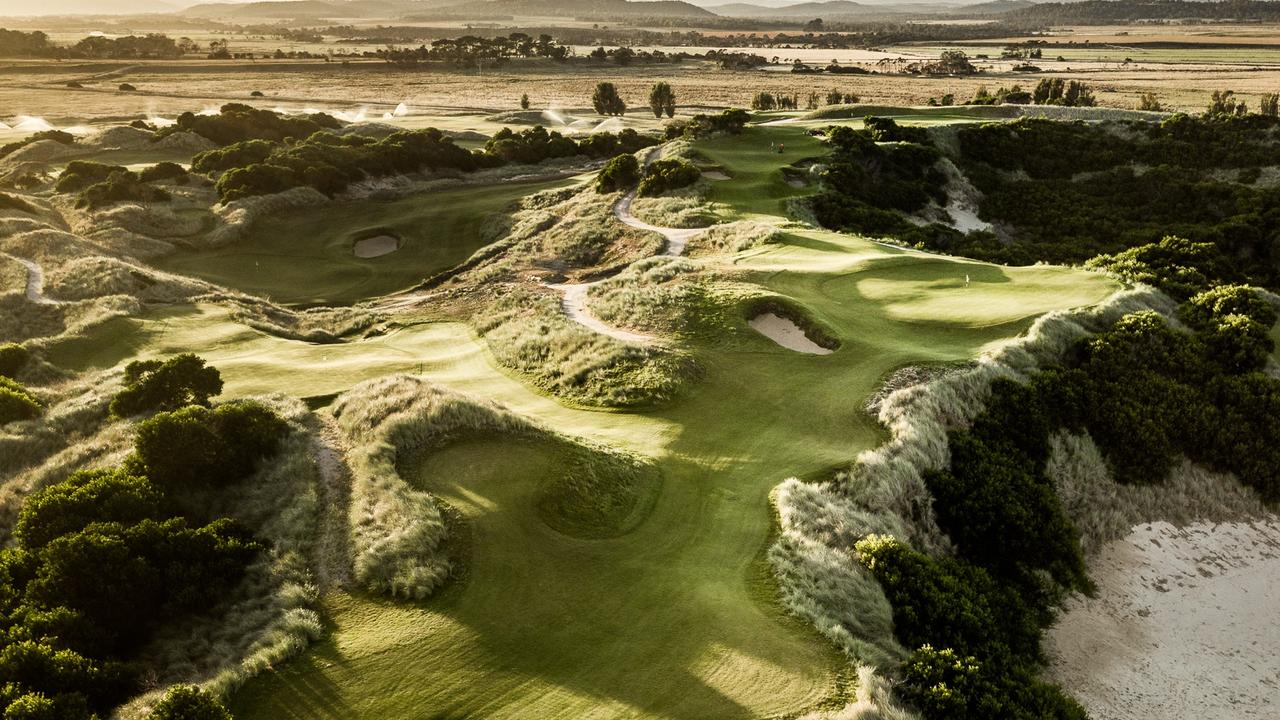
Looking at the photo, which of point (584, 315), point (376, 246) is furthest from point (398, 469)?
point (376, 246)

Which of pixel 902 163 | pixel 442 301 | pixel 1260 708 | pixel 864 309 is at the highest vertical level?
pixel 902 163

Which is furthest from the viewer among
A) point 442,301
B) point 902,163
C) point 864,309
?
point 902,163

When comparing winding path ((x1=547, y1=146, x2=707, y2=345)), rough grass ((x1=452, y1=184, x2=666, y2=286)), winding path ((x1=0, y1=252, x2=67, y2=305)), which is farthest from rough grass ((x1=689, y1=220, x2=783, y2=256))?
winding path ((x1=0, y1=252, x2=67, y2=305))

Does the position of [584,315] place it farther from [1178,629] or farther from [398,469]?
[1178,629]

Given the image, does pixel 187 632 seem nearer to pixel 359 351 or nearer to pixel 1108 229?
pixel 359 351

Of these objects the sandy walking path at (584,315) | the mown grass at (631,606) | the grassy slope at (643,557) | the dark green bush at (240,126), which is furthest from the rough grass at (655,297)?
the dark green bush at (240,126)

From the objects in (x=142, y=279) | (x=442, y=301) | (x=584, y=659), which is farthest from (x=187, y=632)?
(x=142, y=279)

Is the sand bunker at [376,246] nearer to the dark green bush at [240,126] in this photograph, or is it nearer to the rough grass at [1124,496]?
the dark green bush at [240,126]
